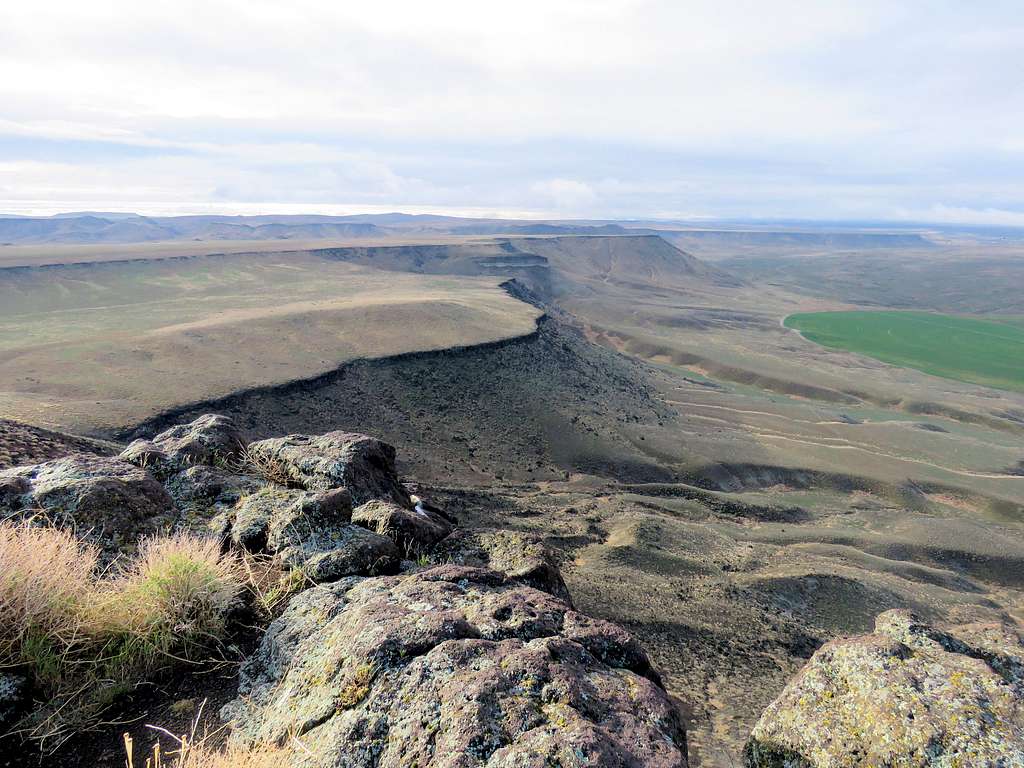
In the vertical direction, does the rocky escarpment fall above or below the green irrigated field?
above

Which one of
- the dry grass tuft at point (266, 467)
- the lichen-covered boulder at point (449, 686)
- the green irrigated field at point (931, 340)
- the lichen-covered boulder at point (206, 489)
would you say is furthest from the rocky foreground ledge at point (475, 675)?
the green irrigated field at point (931, 340)

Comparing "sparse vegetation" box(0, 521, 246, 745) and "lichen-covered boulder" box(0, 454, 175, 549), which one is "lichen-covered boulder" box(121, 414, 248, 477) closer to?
"lichen-covered boulder" box(0, 454, 175, 549)

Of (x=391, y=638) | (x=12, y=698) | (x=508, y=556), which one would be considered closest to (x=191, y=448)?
(x=508, y=556)

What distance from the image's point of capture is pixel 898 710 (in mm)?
4168

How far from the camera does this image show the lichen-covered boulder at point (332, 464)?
8477 millimetres

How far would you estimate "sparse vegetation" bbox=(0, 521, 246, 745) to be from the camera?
390cm

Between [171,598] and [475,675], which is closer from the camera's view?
[475,675]

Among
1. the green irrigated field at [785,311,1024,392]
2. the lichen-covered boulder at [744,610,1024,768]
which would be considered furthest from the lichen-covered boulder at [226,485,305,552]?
the green irrigated field at [785,311,1024,392]

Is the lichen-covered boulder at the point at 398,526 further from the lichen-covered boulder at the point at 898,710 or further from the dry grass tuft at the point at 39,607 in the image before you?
the lichen-covered boulder at the point at 898,710

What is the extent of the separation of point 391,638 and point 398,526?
2.96m

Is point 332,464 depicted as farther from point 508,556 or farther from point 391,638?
point 391,638

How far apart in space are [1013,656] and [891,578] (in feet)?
50.2

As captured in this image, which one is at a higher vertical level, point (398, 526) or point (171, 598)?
point (171, 598)

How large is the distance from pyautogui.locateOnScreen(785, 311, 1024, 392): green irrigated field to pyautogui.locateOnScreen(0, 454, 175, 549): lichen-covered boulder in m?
74.5
